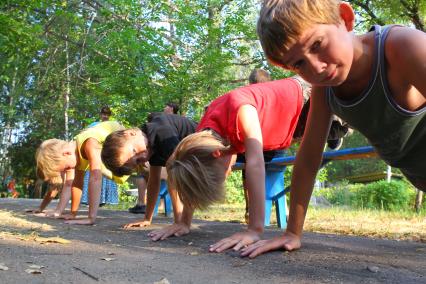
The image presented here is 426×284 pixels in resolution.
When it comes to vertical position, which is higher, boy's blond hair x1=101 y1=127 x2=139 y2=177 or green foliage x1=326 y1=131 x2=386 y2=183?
green foliage x1=326 y1=131 x2=386 y2=183

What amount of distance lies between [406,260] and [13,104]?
2125 centimetres

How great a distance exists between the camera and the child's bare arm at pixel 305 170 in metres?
2.34

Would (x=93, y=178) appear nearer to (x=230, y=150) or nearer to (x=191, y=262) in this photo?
(x=230, y=150)

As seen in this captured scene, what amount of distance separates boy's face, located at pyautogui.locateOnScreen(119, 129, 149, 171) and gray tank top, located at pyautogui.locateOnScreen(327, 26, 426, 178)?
195 centimetres

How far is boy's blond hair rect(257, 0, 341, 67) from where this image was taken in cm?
175

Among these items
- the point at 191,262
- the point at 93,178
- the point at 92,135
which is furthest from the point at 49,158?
the point at 191,262

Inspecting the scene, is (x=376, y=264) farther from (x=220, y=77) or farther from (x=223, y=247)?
(x=220, y=77)

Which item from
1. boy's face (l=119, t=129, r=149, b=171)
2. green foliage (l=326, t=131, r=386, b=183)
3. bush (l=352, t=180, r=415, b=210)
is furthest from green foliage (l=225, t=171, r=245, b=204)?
green foliage (l=326, t=131, r=386, b=183)

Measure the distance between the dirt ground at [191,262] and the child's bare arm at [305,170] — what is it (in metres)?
0.06

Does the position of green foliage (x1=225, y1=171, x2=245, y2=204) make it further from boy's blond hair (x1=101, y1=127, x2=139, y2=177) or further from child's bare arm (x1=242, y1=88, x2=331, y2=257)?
child's bare arm (x1=242, y1=88, x2=331, y2=257)

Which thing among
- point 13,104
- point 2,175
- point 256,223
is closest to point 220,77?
point 256,223

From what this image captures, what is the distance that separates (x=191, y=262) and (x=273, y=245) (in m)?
0.46

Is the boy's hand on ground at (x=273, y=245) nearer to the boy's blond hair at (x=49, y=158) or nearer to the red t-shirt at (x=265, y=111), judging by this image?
the red t-shirt at (x=265, y=111)

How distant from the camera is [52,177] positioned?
5.42m
